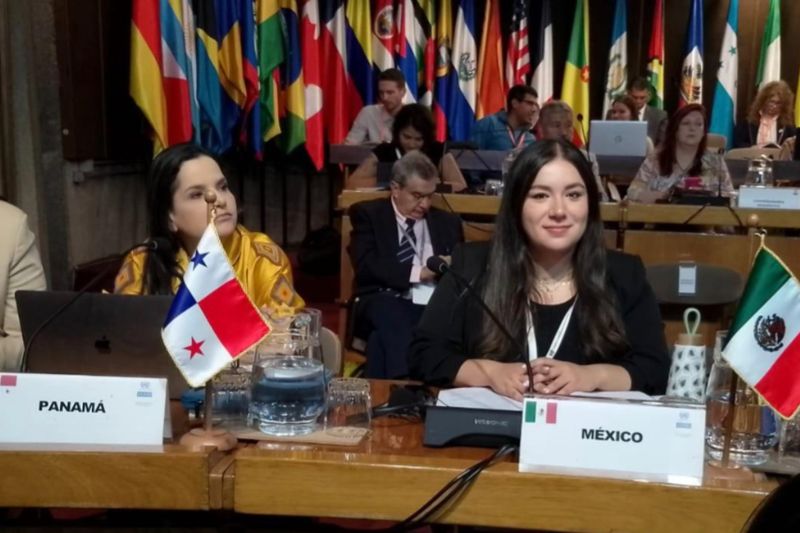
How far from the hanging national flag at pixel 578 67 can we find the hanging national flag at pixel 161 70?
3456 mm

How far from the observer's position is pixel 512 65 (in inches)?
277

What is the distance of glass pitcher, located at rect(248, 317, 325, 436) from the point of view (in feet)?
4.51

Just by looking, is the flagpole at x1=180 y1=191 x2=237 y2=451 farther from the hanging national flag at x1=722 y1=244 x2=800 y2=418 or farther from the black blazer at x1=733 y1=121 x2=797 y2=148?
the black blazer at x1=733 y1=121 x2=797 y2=148

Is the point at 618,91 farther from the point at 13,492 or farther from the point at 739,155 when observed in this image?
the point at 13,492

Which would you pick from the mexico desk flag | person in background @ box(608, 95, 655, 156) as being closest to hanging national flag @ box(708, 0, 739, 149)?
person in background @ box(608, 95, 655, 156)

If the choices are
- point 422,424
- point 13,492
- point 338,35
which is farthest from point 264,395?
point 338,35

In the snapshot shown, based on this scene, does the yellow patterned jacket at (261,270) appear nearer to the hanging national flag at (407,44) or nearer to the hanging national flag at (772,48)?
the hanging national flag at (407,44)

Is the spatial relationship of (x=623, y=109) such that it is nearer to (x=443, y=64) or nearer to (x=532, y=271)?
(x=443, y=64)

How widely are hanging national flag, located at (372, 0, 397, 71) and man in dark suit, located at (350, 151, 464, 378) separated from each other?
3.21 metres

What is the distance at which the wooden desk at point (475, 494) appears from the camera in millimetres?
1143

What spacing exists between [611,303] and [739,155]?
4.12 m

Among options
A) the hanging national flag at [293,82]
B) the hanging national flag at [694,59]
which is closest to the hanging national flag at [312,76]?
the hanging national flag at [293,82]

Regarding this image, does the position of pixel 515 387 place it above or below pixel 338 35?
below

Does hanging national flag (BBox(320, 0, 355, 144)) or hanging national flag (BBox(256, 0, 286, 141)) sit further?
hanging national flag (BBox(320, 0, 355, 144))
